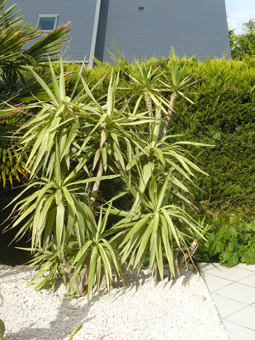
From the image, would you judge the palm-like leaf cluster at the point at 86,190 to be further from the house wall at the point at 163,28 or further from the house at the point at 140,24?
the house wall at the point at 163,28

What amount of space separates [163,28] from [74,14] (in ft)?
11.2

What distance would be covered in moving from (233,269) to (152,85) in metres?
2.32

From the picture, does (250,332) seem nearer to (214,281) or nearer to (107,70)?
(214,281)

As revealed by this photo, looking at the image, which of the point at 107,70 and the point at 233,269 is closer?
the point at 233,269

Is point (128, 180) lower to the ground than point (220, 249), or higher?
higher

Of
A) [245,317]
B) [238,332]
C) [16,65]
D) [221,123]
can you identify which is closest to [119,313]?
[238,332]

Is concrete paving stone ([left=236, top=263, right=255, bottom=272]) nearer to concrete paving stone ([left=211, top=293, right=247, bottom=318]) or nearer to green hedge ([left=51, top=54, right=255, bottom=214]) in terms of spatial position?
concrete paving stone ([left=211, top=293, right=247, bottom=318])

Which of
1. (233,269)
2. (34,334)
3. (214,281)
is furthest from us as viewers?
(233,269)

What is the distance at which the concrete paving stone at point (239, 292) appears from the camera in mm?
3004

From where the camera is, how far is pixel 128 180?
3.00m

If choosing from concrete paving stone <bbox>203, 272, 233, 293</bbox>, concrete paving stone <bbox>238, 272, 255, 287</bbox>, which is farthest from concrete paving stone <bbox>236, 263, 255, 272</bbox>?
concrete paving stone <bbox>203, 272, 233, 293</bbox>

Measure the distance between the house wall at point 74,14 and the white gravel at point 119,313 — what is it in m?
8.94

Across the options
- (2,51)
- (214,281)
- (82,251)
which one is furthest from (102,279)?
(2,51)

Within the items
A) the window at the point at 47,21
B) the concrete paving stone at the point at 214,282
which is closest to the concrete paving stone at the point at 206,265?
the concrete paving stone at the point at 214,282
